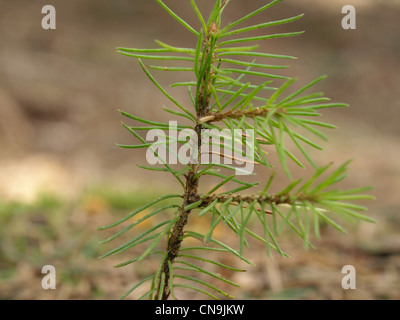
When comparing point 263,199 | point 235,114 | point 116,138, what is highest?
point 116,138

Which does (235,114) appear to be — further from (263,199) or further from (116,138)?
(116,138)

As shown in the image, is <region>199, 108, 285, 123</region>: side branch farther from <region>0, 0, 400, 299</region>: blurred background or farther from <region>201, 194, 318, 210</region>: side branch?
<region>0, 0, 400, 299</region>: blurred background

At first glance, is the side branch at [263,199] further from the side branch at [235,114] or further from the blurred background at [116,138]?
the blurred background at [116,138]

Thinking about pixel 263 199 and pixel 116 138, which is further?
pixel 116 138

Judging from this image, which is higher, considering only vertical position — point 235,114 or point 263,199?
point 235,114

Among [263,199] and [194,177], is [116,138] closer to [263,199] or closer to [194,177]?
[194,177]

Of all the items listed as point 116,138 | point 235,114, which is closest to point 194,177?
point 235,114

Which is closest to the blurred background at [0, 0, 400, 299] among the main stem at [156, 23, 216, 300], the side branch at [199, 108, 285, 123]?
the main stem at [156, 23, 216, 300]

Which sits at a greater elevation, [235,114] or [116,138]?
[116,138]
